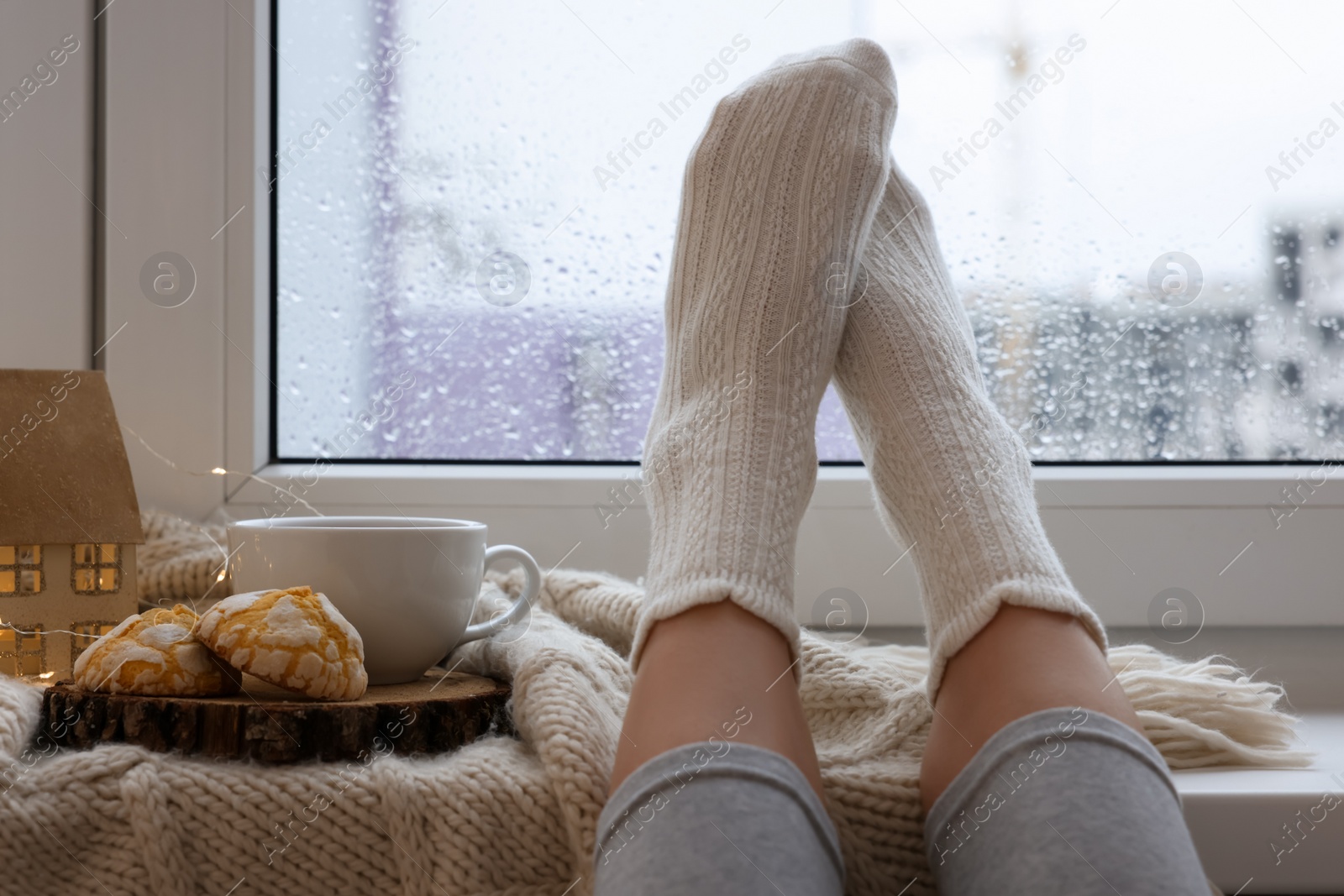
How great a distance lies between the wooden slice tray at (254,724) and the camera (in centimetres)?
45

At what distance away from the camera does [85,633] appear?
56 cm

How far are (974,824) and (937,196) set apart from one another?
0.61 m

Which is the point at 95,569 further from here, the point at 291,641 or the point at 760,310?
the point at 760,310

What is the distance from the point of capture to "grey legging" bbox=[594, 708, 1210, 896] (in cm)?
37

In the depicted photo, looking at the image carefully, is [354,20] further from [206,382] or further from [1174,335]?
[1174,335]

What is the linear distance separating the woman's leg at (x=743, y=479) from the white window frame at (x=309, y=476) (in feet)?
0.62

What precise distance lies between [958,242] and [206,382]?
69cm

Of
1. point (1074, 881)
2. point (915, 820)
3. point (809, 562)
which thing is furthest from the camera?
point (809, 562)

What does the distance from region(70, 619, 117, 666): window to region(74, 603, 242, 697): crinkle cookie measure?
0.24ft

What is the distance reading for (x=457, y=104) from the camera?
0.88 meters

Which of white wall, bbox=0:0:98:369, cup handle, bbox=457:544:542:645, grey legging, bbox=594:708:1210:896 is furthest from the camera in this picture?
white wall, bbox=0:0:98:369

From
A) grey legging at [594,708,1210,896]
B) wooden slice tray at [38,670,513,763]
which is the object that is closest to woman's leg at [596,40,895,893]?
grey legging at [594,708,1210,896]

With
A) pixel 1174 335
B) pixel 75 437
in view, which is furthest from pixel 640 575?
pixel 1174 335

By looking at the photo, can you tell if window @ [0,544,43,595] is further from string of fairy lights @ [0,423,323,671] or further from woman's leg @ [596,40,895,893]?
woman's leg @ [596,40,895,893]
